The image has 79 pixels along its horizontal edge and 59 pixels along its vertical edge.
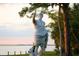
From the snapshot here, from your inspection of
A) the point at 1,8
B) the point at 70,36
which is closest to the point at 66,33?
the point at 70,36

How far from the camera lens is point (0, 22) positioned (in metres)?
1.20

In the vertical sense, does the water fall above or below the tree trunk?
below

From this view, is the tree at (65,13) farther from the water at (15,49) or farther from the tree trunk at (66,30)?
the water at (15,49)

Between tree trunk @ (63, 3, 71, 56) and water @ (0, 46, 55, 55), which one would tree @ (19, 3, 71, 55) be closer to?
tree trunk @ (63, 3, 71, 56)

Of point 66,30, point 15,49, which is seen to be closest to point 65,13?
point 66,30

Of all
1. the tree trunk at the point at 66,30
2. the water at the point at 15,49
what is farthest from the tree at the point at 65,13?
the water at the point at 15,49

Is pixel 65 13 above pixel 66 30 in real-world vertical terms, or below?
above

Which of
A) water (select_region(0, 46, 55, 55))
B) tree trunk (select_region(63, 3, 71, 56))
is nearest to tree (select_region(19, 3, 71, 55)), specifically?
tree trunk (select_region(63, 3, 71, 56))

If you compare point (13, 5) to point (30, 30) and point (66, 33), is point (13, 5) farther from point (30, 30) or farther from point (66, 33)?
point (66, 33)

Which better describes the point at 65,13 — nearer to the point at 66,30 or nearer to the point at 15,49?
the point at 66,30

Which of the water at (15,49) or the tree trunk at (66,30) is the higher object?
the tree trunk at (66,30)

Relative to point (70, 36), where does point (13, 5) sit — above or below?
above

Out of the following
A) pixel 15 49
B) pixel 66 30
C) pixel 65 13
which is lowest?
pixel 15 49

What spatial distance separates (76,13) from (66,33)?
0.49 feet
